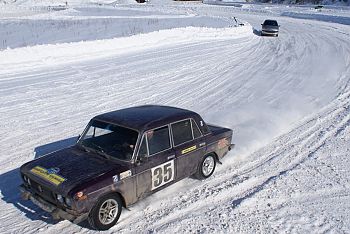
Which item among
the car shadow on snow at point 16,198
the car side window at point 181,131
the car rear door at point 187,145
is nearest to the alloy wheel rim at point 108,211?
the car shadow on snow at point 16,198

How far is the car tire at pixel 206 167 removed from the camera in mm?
7328

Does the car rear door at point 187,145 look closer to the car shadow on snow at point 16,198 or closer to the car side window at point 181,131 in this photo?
the car side window at point 181,131

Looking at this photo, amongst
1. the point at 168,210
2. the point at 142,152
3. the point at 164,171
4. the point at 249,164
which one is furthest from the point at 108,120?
the point at 249,164

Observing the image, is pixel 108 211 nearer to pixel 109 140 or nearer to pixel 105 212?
pixel 105 212

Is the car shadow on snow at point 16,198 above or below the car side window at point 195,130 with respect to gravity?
below

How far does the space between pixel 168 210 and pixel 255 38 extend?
25960 millimetres

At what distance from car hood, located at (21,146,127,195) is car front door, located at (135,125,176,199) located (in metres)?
0.39

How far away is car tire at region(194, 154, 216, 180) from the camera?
7328 mm

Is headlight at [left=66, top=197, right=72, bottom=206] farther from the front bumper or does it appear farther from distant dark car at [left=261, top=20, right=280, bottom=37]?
distant dark car at [left=261, top=20, right=280, bottom=37]

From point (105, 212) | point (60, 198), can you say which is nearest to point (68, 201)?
point (60, 198)

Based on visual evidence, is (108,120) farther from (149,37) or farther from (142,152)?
(149,37)

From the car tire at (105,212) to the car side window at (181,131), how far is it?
162 cm

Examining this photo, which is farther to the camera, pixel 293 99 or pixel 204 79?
pixel 204 79

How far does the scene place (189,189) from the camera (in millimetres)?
7055
